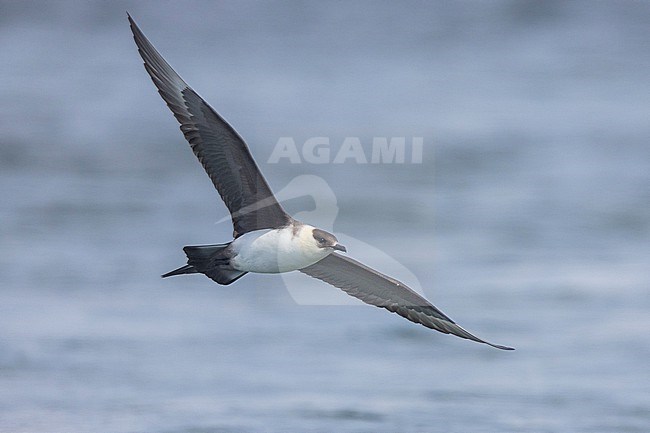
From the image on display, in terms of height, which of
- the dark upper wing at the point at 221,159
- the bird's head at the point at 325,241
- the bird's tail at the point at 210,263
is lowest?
the bird's tail at the point at 210,263

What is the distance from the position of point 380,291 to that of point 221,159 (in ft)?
4.76

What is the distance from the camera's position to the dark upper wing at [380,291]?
25.3ft

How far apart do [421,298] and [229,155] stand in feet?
5.31

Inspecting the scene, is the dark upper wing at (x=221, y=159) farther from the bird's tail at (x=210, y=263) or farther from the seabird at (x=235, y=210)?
the bird's tail at (x=210, y=263)

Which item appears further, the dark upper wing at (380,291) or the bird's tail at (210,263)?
the dark upper wing at (380,291)

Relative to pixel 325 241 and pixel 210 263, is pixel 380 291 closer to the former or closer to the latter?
pixel 325 241

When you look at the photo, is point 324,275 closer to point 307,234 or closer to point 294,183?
point 307,234

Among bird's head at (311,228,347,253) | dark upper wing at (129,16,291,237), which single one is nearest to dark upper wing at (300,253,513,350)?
bird's head at (311,228,347,253)

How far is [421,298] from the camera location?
779cm

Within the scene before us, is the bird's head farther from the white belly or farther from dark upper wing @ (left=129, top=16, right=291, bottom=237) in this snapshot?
dark upper wing @ (left=129, top=16, right=291, bottom=237)

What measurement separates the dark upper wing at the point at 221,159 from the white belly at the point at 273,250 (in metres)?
0.11

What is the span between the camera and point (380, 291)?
25.9 feet

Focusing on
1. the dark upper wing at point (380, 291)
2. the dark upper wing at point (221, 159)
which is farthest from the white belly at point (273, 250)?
the dark upper wing at point (380, 291)

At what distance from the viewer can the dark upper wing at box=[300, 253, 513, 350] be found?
770 cm
